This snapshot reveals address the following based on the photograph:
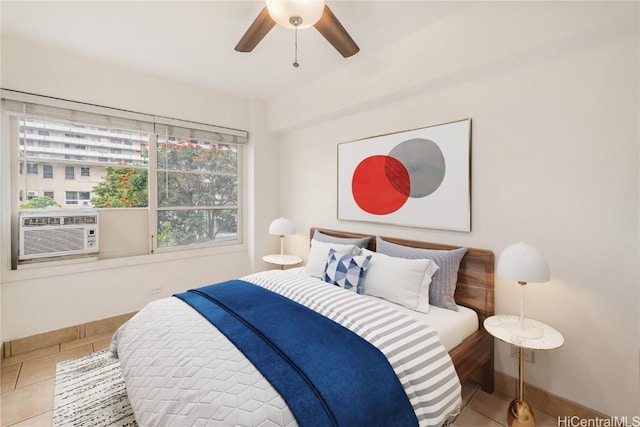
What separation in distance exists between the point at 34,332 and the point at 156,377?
2.11m

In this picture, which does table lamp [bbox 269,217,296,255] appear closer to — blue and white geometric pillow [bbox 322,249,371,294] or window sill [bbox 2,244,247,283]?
window sill [bbox 2,244,247,283]

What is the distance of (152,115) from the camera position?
3018 millimetres

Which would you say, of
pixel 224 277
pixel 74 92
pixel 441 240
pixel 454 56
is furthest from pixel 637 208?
pixel 74 92

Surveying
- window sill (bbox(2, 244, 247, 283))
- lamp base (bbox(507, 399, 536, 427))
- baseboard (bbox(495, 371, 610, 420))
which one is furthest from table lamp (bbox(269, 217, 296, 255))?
lamp base (bbox(507, 399, 536, 427))

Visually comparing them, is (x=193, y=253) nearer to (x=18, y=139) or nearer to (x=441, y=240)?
(x=18, y=139)

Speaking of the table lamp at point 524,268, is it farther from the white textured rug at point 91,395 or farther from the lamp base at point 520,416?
the white textured rug at point 91,395

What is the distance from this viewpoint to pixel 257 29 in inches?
67.4

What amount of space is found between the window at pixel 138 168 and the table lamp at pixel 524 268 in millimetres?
3050

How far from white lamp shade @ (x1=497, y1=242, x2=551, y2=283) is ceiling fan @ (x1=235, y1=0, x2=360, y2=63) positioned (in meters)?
1.59

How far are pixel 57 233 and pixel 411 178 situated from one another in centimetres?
314

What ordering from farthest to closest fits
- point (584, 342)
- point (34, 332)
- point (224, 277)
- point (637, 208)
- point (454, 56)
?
point (224, 277) < point (34, 332) < point (454, 56) < point (584, 342) < point (637, 208)

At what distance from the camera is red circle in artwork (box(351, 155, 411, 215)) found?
8.48 feet

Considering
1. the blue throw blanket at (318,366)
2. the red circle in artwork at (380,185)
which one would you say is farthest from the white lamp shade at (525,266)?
the red circle in artwork at (380,185)

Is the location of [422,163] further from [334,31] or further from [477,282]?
[334,31]
